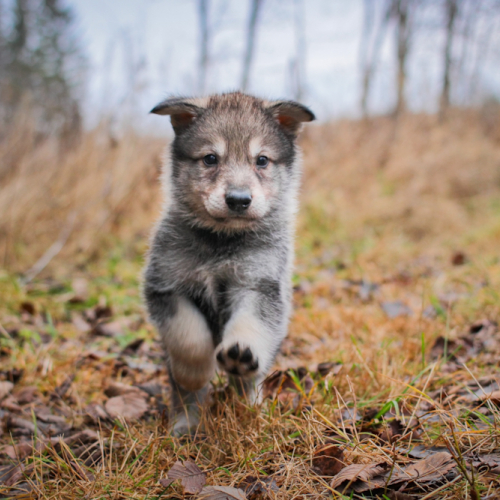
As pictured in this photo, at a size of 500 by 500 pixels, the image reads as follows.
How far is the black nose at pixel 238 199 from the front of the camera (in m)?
2.50

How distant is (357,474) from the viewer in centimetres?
182

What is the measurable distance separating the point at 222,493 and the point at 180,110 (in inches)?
90.6

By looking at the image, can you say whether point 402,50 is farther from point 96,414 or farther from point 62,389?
point 96,414

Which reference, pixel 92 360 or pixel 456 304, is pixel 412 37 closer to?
pixel 456 304

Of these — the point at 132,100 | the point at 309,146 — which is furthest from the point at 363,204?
the point at 132,100

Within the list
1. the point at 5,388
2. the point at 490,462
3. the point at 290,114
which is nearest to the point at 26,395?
the point at 5,388

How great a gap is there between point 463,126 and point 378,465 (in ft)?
51.7

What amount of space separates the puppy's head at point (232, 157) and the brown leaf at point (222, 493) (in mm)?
1412

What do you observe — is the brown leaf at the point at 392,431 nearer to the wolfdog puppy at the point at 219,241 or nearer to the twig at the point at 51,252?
the wolfdog puppy at the point at 219,241

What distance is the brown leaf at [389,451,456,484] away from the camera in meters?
1.77

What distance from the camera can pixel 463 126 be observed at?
49.5ft

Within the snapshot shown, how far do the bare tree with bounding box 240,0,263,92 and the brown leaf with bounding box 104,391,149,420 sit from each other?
1271 centimetres

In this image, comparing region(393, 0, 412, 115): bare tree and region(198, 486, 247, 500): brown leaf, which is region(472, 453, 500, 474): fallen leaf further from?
region(393, 0, 412, 115): bare tree

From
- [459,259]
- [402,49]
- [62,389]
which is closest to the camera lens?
[62,389]
